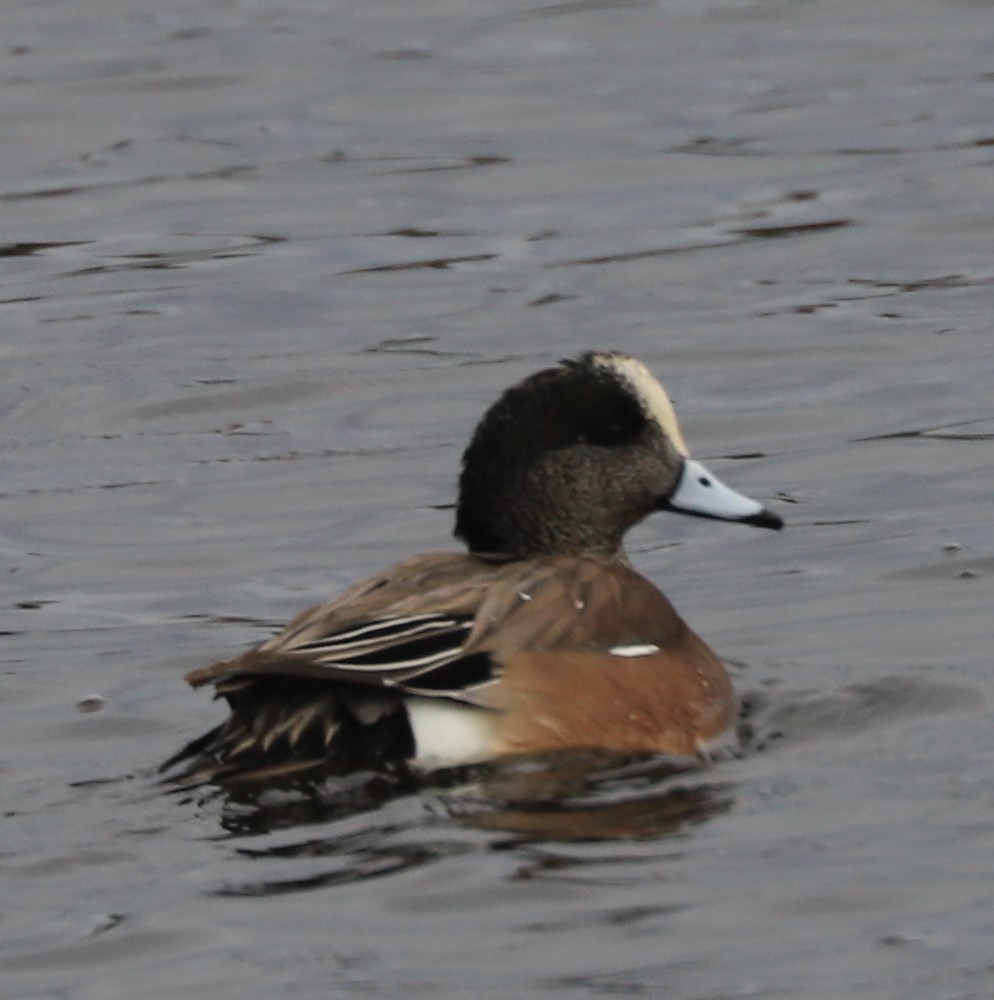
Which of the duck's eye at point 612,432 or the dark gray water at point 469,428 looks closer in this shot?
the dark gray water at point 469,428

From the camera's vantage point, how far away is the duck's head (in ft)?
24.3

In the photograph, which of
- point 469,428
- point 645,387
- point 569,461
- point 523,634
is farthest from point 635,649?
point 469,428

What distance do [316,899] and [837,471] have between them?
176 inches

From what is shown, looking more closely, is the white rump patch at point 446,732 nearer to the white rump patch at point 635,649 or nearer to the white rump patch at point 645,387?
the white rump patch at point 635,649

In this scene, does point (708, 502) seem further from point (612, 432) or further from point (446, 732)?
point (446, 732)

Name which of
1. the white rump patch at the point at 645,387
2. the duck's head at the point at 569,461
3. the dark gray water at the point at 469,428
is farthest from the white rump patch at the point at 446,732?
the white rump patch at the point at 645,387

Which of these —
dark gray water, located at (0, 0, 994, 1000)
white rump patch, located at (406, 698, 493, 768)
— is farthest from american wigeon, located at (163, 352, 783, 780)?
dark gray water, located at (0, 0, 994, 1000)

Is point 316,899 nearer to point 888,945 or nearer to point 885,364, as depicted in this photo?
point 888,945

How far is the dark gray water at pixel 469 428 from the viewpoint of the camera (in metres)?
5.93

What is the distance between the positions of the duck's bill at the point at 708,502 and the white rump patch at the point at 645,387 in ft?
0.28

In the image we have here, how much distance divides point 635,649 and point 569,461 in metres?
0.57

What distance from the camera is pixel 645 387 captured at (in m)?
7.48

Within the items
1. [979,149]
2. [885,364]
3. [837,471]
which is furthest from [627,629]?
[979,149]

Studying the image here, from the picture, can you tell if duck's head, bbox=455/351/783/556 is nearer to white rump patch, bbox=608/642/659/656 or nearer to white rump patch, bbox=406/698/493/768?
white rump patch, bbox=608/642/659/656
